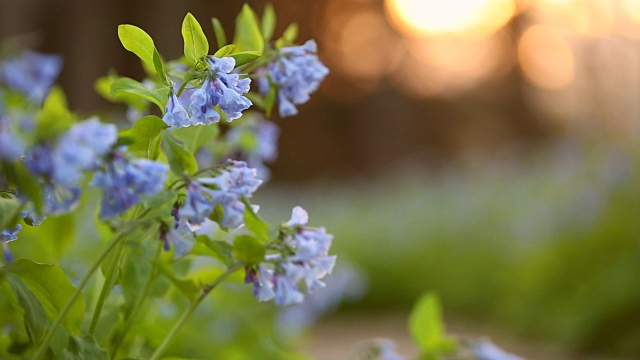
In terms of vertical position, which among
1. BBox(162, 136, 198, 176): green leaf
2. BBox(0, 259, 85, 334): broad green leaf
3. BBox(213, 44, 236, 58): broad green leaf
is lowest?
BBox(0, 259, 85, 334): broad green leaf

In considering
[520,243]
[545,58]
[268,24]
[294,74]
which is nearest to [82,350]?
[294,74]

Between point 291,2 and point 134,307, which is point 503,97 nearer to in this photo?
point 291,2

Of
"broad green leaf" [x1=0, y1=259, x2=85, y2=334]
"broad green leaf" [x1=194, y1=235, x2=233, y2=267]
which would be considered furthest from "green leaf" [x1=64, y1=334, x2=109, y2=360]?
"broad green leaf" [x1=194, y1=235, x2=233, y2=267]

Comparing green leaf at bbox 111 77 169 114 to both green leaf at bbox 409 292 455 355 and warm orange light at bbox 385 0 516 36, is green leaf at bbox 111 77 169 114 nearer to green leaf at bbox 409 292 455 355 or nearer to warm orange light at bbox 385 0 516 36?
green leaf at bbox 409 292 455 355

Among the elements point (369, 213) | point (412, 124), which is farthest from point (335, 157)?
point (369, 213)

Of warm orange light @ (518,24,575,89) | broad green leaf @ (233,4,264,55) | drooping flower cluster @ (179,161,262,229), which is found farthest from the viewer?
warm orange light @ (518,24,575,89)

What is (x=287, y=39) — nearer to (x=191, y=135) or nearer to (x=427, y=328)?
(x=191, y=135)
